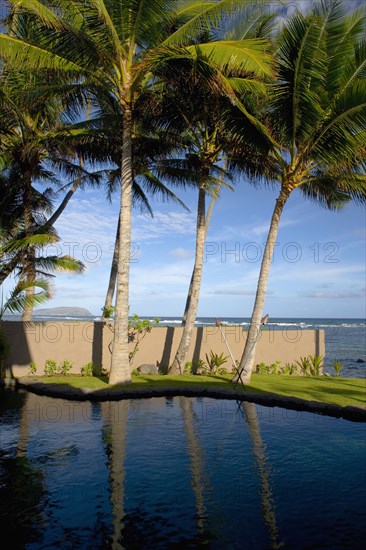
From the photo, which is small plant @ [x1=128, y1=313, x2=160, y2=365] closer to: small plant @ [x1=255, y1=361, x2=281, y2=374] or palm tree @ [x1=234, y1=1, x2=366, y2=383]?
palm tree @ [x1=234, y1=1, x2=366, y2=383]

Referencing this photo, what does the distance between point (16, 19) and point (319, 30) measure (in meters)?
9.95

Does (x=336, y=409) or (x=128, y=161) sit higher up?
(x=128, y=161)

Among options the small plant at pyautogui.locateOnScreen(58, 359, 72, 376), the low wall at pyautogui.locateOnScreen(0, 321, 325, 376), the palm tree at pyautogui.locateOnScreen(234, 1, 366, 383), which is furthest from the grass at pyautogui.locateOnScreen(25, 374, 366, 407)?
the palm tree at pyautogui.locateOnScreen(234, 1, 366, 383)

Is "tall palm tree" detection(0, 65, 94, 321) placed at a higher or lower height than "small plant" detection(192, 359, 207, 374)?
higher

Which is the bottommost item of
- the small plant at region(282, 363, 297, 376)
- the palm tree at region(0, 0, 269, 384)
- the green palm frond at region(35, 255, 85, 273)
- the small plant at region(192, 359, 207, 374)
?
the small plant at region(282, 363, 297, 376)

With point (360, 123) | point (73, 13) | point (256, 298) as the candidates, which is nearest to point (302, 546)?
point (256, 298)

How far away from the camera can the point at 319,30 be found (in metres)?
12.5

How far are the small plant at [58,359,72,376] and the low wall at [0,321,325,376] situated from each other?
0.50 ft

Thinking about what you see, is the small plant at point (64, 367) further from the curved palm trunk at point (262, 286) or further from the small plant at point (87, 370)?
the curved palm trunk at point (262, 286)

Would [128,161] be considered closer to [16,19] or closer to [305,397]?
[16,19]

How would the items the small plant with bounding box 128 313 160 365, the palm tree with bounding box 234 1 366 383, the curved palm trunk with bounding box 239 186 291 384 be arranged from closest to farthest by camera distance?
1. the palm tree with bounding box 234 1 366 383
2. the curved palm trunk with bounding box 239 186 291 384
3. the small plant with bounding box 128 313 160 365

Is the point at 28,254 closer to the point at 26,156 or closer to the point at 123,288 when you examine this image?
the point at 26,156

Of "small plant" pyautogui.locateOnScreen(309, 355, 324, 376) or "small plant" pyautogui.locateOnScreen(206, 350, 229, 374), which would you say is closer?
"small plant" pyautogui.locateOnScreen(206, 350, 229, 374)

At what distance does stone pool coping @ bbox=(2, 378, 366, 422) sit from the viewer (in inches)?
440
